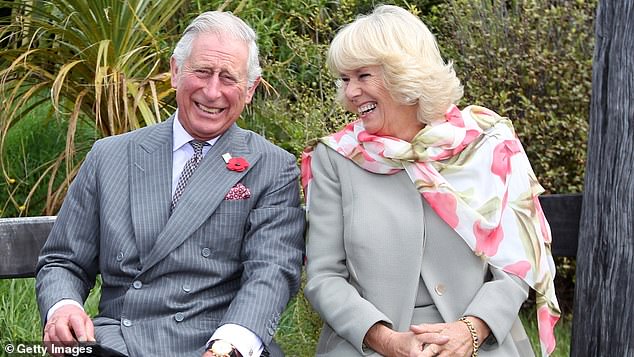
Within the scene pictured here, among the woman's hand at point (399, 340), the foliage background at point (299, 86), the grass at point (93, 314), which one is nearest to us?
the woman's hand at point (399, 340)

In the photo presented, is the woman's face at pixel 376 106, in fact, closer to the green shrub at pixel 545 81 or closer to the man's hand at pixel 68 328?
the man's hand at pixel 68 328

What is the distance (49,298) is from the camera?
3434 millimetres

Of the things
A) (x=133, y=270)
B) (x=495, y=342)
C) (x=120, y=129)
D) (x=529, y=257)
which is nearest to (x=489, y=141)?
(x=529, y=257)

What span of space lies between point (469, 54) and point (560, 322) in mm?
1488

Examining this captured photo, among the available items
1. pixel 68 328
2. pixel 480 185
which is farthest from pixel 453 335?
pixel 68 328

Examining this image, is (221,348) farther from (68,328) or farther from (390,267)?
(390,267)

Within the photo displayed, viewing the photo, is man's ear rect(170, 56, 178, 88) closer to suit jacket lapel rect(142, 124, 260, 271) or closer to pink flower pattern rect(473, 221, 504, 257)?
suit jacket lapel rect(142, 124, 260, 271)

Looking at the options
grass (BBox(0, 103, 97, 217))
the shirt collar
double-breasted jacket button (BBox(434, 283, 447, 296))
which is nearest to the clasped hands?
double-breasted jacket button (BBox(434, 283, 447, 296))

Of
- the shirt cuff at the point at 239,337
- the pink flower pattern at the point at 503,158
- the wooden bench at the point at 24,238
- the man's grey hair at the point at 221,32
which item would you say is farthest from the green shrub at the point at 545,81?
the shirt cuff at the point at 239,337

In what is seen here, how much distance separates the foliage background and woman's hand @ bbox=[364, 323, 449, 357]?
56.3 inches

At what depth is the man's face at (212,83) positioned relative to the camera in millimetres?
3539

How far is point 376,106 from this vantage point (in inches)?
143

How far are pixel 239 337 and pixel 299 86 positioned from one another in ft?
11.2

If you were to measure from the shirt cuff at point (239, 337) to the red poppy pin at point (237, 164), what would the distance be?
0.53 metres
